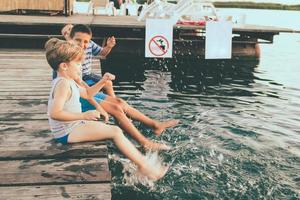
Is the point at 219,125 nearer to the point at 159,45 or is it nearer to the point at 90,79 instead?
the point at 90,79

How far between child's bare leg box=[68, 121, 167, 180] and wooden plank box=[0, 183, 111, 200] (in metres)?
0.72

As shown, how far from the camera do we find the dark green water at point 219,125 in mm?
4422

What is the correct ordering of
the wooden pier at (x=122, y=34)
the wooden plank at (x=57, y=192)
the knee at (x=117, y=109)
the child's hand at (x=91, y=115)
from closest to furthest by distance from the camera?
the wooden plank at (x=57, y=192) → the child's hand at (x=91, y=115) → the knee at (x=117, y=109) → the wooden pier at (x=122, y=34)

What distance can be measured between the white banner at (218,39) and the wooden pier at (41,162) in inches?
293

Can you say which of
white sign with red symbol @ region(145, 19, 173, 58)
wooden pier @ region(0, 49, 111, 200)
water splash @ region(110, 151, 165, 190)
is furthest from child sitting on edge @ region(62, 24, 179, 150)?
white sign with red symbol @ region(145, 19, 173, 58)

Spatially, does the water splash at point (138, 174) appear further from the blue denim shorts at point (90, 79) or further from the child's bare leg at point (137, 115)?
the blue denim shorts at point (90, 79)

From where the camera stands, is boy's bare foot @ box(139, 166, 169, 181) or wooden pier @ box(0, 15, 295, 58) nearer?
boy's bare foot @ box(139, 166, 169, 181)

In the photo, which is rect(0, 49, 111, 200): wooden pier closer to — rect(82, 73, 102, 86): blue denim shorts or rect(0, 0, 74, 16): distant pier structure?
rect(82, 73, 102, 86): blue denim shorts

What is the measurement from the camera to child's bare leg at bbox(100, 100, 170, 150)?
15.8 ft

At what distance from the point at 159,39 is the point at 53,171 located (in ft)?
29.5

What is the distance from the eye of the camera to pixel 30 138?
420 centimetres

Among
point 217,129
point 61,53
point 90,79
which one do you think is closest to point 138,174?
point 61,53

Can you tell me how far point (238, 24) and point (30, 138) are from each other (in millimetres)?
12434

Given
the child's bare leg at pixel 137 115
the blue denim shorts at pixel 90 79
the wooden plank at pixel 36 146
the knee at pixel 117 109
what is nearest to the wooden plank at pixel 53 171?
the wooden plank at pixel 36 146
